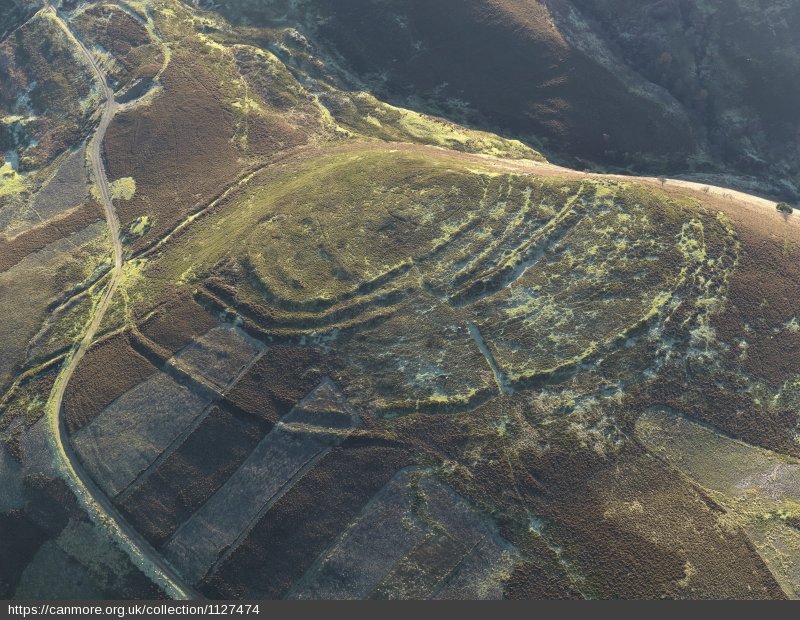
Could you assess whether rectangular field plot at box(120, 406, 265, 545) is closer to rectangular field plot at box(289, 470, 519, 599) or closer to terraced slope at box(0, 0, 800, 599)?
terraced slope at box(0, 0, 800, 599)

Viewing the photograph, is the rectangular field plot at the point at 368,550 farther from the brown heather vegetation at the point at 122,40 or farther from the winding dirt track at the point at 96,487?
the brown heather vegetation at the point at 122,40

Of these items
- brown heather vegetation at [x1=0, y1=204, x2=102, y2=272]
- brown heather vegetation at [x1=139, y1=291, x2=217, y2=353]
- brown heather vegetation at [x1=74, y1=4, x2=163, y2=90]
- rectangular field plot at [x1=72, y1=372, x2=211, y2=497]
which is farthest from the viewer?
brown heather vegetation at [x1=74, y1=4, x2=163, y2=90]

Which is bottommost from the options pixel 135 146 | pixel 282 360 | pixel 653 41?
pixel 282 360

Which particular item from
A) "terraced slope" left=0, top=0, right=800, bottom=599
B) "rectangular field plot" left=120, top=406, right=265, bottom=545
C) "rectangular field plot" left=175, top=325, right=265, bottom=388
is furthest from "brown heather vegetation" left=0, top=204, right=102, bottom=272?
"rectangular field plot" left=120, top=406, right=265, bottom=545

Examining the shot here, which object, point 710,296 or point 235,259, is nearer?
point 710,296

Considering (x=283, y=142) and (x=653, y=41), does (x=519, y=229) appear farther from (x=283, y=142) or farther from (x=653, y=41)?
(x=653, y=41)

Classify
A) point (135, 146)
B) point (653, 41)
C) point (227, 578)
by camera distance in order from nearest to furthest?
1. point (227, 578)
2. point (135, 146)
3. point (653, 41)

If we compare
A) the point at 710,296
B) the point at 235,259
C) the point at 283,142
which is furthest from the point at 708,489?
the point at 283,142
